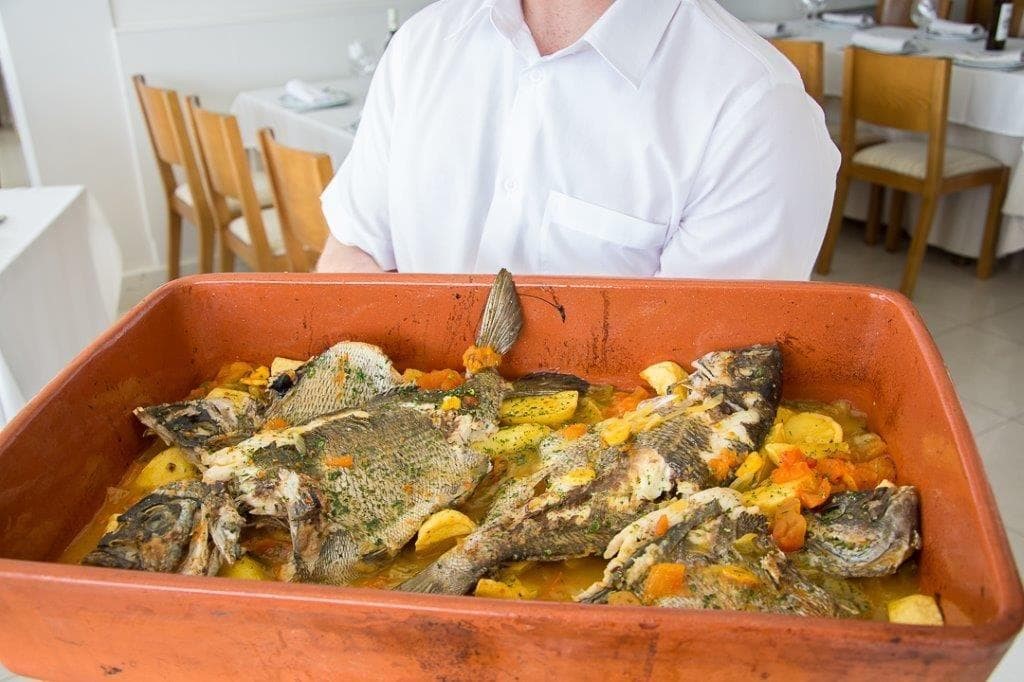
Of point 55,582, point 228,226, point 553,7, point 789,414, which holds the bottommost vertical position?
point 228,226

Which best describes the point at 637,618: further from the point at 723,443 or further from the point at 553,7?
the point at 553,7

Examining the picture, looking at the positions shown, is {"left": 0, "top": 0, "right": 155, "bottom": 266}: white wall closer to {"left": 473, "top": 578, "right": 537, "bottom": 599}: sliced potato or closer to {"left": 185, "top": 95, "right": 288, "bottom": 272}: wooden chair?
{"left": 185, "top": 95, "right": 288, "bottom": 272}: wooden chair

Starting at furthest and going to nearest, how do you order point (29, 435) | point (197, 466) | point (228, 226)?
point (228, 226), point (197, 466), point (29, 435)

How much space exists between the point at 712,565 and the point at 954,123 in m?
3.59

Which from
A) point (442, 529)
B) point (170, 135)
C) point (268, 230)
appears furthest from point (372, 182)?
point (170, 135)

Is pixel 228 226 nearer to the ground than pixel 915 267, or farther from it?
farther from it

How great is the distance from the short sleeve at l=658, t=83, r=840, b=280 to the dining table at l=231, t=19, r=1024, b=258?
1.94 meters

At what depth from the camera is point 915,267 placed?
361 cm

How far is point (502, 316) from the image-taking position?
Answer: 99 centimetres

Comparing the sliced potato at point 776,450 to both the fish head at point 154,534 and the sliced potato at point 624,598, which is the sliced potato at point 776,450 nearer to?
the sliced potato at point 624,598

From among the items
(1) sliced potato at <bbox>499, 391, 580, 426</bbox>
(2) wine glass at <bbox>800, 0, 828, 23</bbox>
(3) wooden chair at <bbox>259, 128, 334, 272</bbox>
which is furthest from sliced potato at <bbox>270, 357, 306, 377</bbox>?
(2) wine glass at <bbox>800, 0, 828, 23</bbox>

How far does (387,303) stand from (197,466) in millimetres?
280

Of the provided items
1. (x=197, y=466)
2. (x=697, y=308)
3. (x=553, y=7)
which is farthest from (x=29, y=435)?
(x=553, y=7)

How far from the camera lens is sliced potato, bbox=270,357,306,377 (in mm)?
1027
